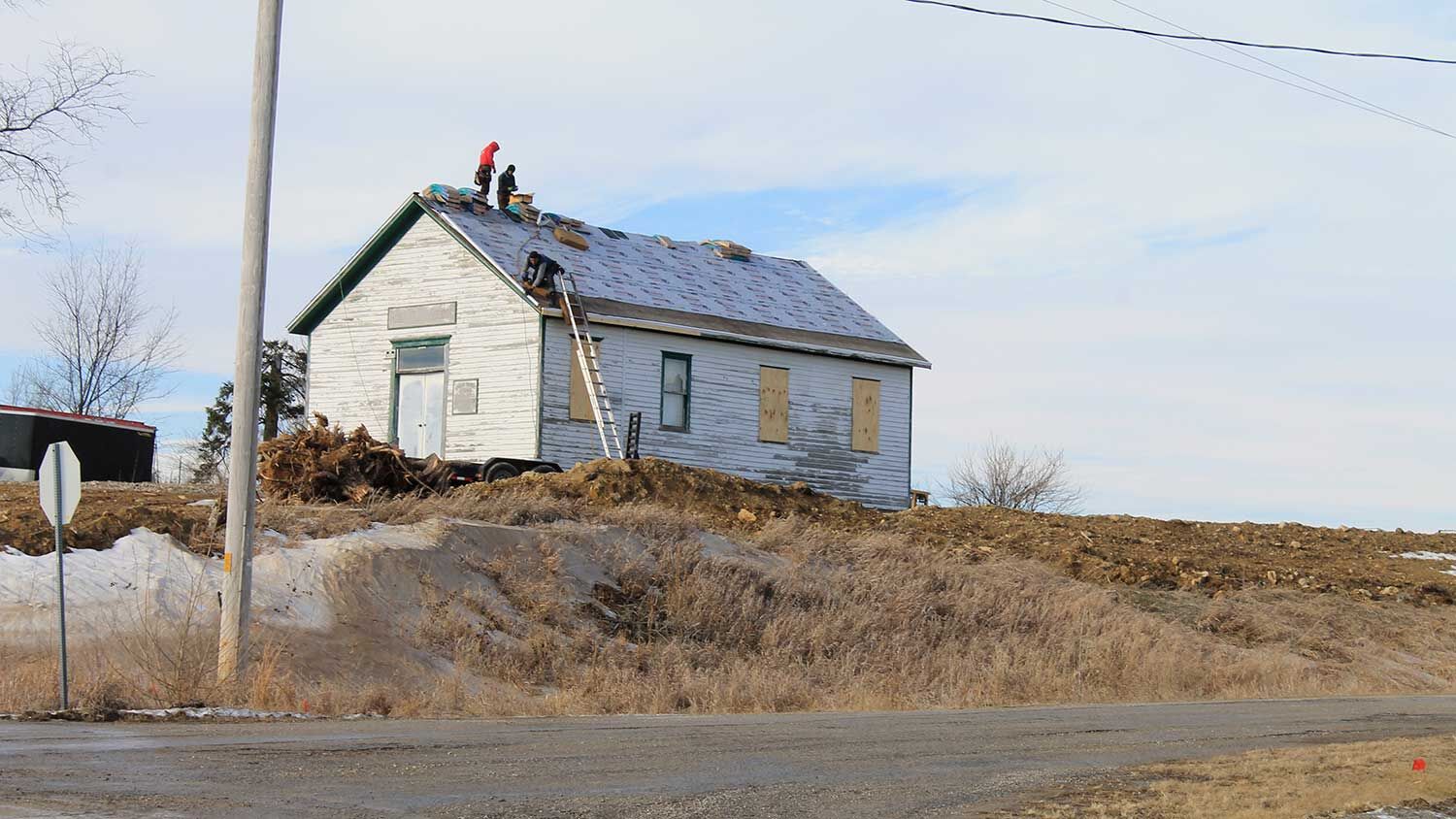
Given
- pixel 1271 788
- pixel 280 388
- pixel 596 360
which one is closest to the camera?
pixel 1271 788

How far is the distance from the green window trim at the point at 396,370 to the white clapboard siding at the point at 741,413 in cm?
341

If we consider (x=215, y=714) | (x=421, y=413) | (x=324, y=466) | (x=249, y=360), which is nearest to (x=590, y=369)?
(x=421, y=413)

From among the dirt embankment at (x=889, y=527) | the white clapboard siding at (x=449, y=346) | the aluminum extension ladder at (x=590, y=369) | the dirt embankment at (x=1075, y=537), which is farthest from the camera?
the white clapboard siding at (x=449, y=346)

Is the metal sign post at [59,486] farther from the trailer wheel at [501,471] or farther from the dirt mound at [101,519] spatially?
the trailer wheel at [501,471]

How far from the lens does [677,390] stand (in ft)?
109

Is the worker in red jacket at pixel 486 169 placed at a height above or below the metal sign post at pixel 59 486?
above

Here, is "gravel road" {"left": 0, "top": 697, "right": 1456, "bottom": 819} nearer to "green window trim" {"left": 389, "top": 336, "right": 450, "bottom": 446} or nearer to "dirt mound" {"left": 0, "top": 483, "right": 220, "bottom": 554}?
"dirt mound" {"left": 0, "top": 483, "right": 220, "bottom": 554}

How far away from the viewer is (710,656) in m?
21.4

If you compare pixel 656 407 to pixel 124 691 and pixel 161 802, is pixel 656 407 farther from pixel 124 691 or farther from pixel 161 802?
pixel 161 802

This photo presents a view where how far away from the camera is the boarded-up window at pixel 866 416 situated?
36.5 m

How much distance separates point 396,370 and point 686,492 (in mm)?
8675

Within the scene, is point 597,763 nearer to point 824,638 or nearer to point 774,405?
point 824,638

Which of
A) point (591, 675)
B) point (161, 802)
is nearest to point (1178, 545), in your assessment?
point (591, 675)

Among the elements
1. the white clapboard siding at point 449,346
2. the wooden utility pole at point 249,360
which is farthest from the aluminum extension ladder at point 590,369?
the wooden utility pole at point 249,360
